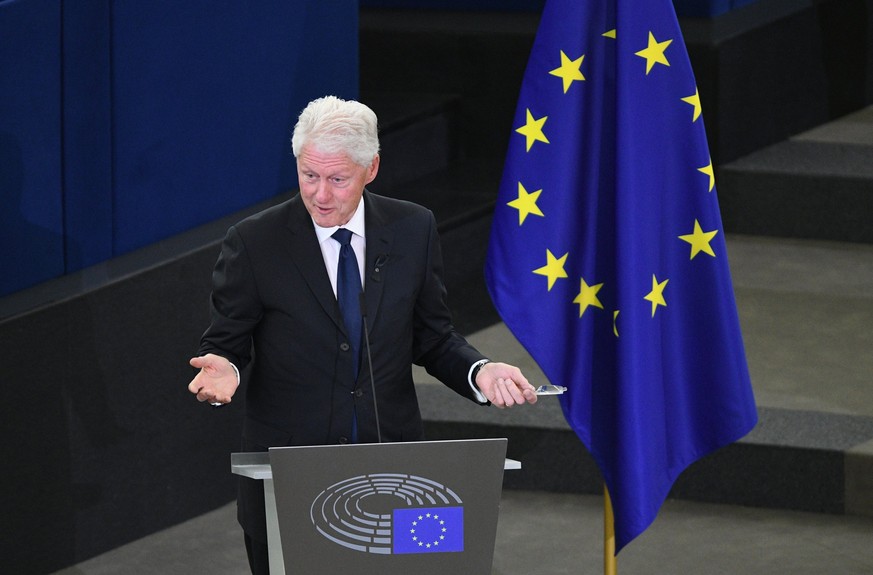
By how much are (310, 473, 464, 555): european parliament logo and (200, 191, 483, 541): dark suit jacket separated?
0.43 meters

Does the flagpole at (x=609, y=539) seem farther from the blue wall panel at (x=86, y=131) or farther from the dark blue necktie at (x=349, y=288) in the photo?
the blue wall panel at (x=86, y=131)

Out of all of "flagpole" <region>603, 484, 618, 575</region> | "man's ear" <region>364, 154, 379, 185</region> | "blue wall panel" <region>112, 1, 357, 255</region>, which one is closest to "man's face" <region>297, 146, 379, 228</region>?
"man's ear" <region>364, 154, 379, 185</region>

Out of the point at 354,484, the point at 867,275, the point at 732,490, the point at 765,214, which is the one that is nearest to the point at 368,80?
the point at 765,214

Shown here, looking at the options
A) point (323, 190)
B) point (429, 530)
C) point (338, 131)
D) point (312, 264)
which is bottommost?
point (429, 530)

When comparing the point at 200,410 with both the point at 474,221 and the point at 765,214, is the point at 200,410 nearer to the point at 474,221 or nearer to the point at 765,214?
the point at 474,221

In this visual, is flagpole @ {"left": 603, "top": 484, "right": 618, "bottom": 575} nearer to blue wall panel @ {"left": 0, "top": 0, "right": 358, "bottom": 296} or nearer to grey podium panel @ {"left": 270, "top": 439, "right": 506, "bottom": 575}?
grey podium panel @ {"left": 270, "top": 439, "right": 506, "bottom": 575}

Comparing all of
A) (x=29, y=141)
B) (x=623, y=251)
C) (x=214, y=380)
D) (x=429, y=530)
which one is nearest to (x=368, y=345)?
(x=214, y=380)

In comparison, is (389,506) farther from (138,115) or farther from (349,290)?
(138,115)

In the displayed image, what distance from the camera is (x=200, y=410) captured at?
462 centimetres

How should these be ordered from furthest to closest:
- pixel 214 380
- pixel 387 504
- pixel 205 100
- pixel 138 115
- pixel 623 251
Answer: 1. pixel 205 100
2. pixel 138 115
3. pixel 623 251
4. pixel 214 380
5. pixel 387 504

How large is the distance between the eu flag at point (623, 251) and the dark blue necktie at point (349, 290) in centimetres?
62

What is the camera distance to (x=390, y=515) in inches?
99.3

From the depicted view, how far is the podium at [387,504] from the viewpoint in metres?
2.48

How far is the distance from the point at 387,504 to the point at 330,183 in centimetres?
58
